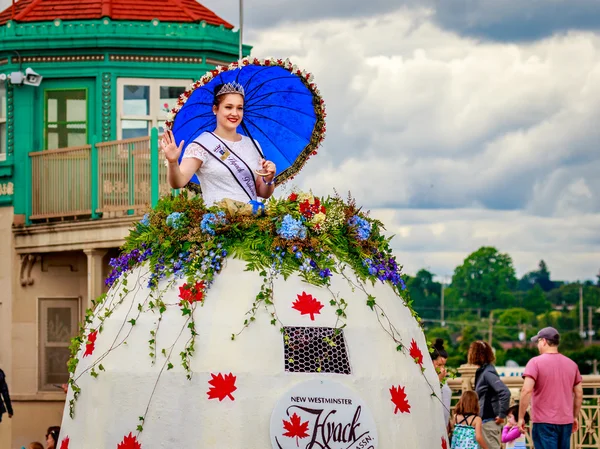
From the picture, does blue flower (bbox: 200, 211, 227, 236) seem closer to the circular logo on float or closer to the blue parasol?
the blue parasol

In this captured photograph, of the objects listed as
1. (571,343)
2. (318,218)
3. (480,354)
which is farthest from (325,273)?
(571,343)

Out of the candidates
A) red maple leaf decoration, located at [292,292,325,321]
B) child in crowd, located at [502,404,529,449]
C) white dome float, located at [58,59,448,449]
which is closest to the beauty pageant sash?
white dome float, located at [58,59,448,449]

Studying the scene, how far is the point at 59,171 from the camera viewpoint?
23078mm

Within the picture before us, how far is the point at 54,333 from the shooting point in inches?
939

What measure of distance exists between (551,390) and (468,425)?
876 millimetres

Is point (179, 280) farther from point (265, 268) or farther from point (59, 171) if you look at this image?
point (59, 171)

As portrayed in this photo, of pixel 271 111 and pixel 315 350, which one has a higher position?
pixel 271 111

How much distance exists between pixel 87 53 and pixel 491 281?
16066 centimetres

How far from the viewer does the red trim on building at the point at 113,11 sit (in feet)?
77.6

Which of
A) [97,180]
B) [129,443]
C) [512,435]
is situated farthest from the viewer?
[97,180]

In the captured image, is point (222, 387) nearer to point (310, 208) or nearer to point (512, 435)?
point (310, 208)

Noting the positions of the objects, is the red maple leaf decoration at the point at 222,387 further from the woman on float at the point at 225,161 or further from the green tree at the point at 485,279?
the green tree at the point at 485,279

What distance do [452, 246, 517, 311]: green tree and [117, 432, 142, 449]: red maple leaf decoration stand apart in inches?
6531

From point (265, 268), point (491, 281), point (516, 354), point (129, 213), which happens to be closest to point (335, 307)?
point (265, 268)
